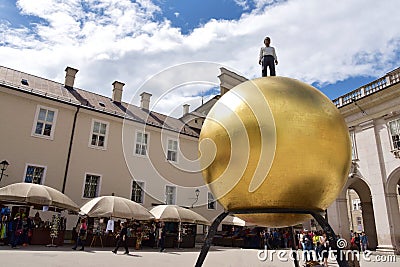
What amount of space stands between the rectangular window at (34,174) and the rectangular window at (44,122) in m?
2.04

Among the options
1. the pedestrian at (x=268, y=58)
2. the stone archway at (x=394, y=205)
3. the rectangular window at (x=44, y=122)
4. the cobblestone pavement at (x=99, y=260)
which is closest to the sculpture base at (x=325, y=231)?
the pedestrian at (x=268, y=58)

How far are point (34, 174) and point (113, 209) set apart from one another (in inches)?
247

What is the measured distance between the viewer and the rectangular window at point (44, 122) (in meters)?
18.5

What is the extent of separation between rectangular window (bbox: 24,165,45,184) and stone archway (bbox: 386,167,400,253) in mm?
20488

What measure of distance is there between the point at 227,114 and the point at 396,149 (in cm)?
1719

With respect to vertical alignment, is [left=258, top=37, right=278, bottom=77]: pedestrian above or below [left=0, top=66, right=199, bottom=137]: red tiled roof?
below

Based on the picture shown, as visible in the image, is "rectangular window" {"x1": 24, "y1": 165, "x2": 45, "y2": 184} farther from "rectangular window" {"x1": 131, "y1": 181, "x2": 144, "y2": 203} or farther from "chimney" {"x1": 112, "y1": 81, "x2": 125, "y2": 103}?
"chimney" {"x1": 112, "y1": 81, "x2": 125, "y2": 103}

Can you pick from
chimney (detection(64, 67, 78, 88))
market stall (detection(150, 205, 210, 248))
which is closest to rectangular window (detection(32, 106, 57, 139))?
chimney (detection(64, 67, 78, 88))

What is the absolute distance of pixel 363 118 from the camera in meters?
18.9

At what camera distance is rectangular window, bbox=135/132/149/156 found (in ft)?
→ 75.6

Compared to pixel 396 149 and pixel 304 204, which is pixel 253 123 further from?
pixel 396 149

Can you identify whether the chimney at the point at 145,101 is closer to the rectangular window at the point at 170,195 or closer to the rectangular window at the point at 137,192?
the rectangular window at the point at 170,195

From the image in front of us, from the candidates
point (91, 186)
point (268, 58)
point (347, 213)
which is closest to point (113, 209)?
point (91, 186)

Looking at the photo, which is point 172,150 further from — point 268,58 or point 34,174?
point 268,58
